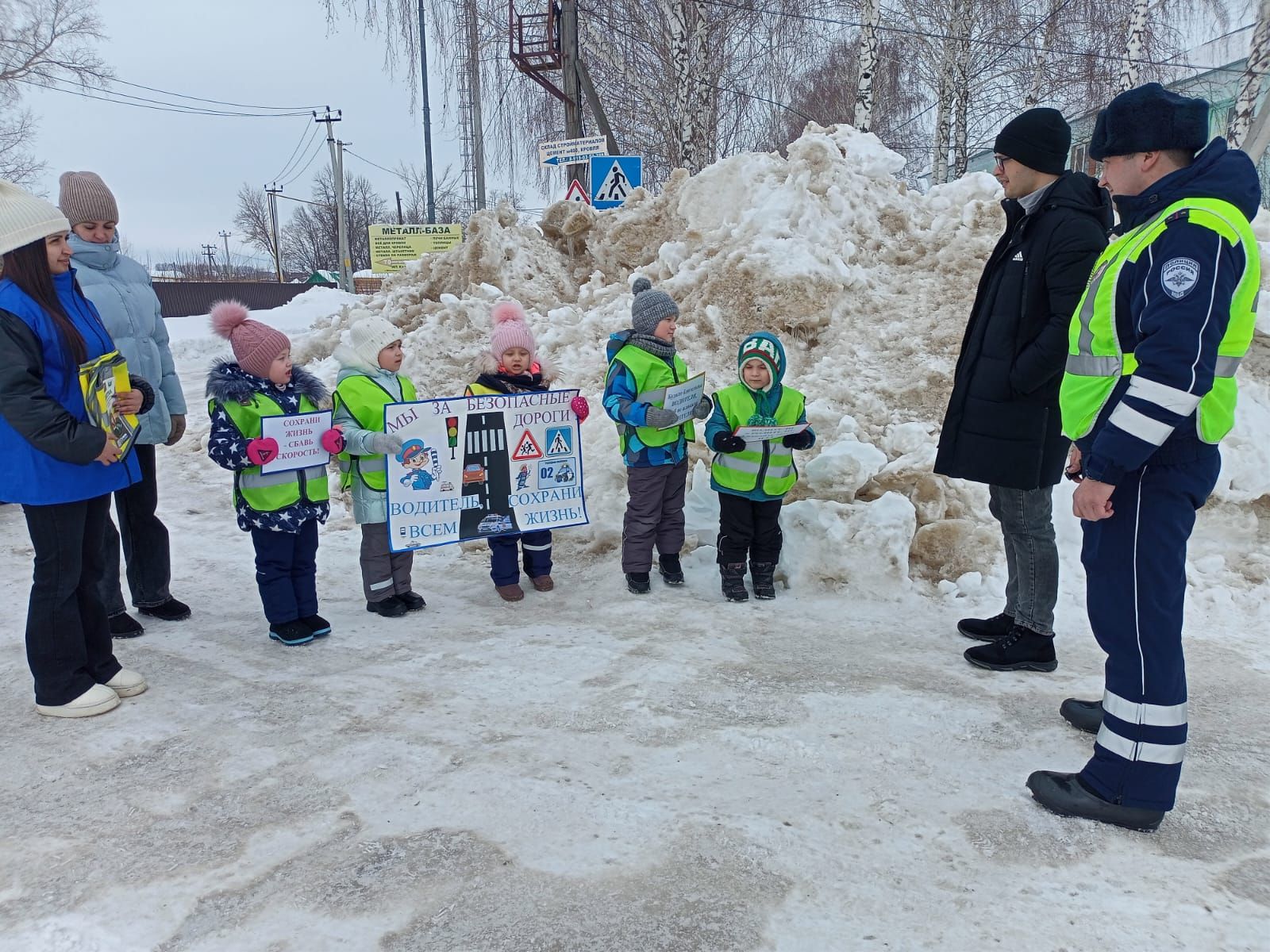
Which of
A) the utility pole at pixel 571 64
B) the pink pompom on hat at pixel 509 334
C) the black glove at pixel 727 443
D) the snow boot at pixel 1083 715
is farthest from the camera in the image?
the utility pole at pixel 571 64

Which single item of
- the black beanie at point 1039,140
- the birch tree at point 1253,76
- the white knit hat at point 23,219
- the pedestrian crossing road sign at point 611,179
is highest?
the birch tree at point 1253,76

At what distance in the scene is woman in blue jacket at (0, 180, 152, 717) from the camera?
2.97 meters

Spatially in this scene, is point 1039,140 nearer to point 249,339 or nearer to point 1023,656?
point 1023,656

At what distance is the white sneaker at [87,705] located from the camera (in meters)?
3.23

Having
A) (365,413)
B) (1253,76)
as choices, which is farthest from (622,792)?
(1253,76)

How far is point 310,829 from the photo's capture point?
2525 millimetres

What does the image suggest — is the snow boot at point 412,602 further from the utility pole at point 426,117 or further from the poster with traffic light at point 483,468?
the utility pole at point 426,117

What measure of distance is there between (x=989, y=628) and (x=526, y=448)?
8.53ft

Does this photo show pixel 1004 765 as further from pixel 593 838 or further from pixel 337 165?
pixel 337 165

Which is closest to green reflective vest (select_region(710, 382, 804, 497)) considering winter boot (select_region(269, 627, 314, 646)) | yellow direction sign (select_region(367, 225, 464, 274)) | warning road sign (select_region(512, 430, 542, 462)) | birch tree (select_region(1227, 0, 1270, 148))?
warning road sign (select_region(512, 430, 542, 462))

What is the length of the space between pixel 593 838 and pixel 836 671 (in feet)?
5.30

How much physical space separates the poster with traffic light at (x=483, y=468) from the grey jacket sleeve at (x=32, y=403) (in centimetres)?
150

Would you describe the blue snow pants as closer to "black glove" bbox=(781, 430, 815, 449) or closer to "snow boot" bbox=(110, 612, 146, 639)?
"black glove" bbox=(781, 430, 815, 449)

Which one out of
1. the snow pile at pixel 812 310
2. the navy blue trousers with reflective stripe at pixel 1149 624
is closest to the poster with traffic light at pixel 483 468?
the snow pile at pixel 812 310
